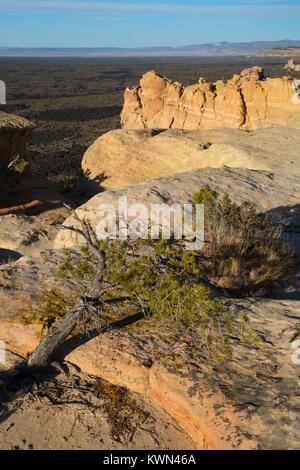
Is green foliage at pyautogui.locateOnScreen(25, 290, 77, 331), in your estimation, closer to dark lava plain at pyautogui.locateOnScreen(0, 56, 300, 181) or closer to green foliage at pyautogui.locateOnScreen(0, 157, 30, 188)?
green foliage at pyautogui.locateOnScreen(0, 157, 30, 188)

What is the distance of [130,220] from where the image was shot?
680cm

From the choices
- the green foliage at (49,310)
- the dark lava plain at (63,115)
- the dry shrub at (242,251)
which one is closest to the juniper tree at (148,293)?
the green foliage at (49,310)

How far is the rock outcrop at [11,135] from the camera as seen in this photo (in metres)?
15.3

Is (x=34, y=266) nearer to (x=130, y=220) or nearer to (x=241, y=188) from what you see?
(x=130, y=220)

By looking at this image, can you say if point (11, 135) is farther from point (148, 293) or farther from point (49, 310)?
point (148, 293)

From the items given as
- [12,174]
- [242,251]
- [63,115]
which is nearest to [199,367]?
[242,251]

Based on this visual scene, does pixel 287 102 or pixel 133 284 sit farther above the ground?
pixel 287 102

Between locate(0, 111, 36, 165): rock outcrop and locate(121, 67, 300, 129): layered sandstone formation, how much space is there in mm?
8005

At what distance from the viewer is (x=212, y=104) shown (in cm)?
1795

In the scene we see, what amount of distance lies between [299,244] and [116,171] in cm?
1082

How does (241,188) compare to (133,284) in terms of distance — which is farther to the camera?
(241,188)

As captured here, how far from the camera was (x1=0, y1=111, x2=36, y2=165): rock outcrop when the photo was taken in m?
15.3
